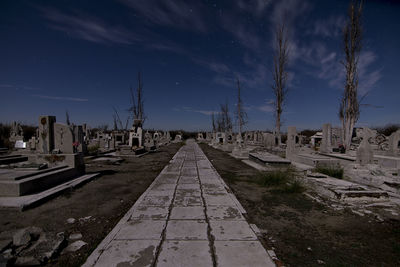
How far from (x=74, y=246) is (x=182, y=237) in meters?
1.52

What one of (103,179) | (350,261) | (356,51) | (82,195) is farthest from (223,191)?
(356,51)

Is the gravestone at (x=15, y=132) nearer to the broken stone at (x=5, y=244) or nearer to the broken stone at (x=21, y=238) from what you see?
the broken stone at (x=5, y=244)

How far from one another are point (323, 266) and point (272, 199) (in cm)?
257

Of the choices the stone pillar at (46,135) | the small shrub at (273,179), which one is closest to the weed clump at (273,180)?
the small shrub at (273,179)

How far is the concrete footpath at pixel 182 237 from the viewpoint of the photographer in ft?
7.41

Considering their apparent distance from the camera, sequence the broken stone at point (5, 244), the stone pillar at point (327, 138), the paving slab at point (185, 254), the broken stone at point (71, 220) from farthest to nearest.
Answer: the stone pillar at point (327, 138) < the broken stone at point (71, 220) < the broken stone at point (5, 244) < the paving slab at point (185, 254)

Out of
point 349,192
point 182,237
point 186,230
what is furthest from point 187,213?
point 349,192

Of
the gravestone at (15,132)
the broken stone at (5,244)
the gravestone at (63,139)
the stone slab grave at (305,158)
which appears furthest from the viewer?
the gravestone at (15,132)

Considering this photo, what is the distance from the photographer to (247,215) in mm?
3666

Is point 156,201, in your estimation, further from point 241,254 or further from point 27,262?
point 241,254

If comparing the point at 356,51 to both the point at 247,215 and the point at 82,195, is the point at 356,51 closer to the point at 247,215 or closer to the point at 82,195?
the point at 247,215

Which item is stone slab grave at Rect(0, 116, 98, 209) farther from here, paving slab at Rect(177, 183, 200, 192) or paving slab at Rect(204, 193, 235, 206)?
paving slab at Rect(204, 193, 235, 206)

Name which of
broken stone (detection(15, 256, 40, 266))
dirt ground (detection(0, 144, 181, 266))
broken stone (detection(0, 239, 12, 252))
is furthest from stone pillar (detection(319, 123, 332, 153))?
broken stone (detection(0, 239, 12, 252))

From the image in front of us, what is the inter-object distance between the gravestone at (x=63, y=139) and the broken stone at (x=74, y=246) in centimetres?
506
